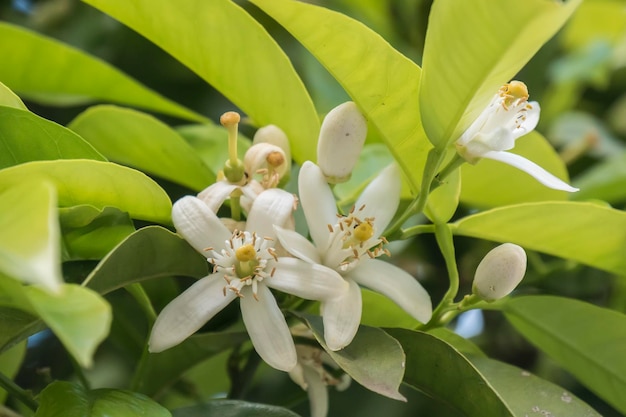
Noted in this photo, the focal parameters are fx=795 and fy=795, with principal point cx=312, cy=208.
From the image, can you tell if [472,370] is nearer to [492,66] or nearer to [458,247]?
[492,66]

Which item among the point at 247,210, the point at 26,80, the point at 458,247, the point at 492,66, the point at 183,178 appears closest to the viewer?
the point at 492,66

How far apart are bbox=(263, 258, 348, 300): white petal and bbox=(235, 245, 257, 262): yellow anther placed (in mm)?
20

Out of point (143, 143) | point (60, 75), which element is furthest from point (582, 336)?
point (60, 75)

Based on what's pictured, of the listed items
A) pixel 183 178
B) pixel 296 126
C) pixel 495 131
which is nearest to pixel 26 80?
pixel 183 178

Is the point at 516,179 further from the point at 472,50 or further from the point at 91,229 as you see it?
the point at 91,229

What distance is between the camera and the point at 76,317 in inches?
14.8

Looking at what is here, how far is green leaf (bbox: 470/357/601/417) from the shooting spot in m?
0.56

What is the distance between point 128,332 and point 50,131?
0.33m

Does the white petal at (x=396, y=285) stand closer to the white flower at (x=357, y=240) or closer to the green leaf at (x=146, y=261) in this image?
the white flower at (x=357, y=240)

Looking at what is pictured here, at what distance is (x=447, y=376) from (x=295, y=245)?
0.14 meters

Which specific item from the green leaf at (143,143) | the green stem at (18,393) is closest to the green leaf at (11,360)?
the green stem at (18,393)

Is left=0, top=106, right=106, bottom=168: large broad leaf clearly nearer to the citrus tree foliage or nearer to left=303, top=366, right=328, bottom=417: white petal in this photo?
the citrus tree foliage

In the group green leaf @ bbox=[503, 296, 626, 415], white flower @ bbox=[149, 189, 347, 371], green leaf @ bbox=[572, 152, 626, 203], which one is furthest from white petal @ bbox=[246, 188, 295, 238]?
green leaf @ bbox=[572, 152, 626, 203]

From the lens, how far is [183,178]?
740 millimetres
